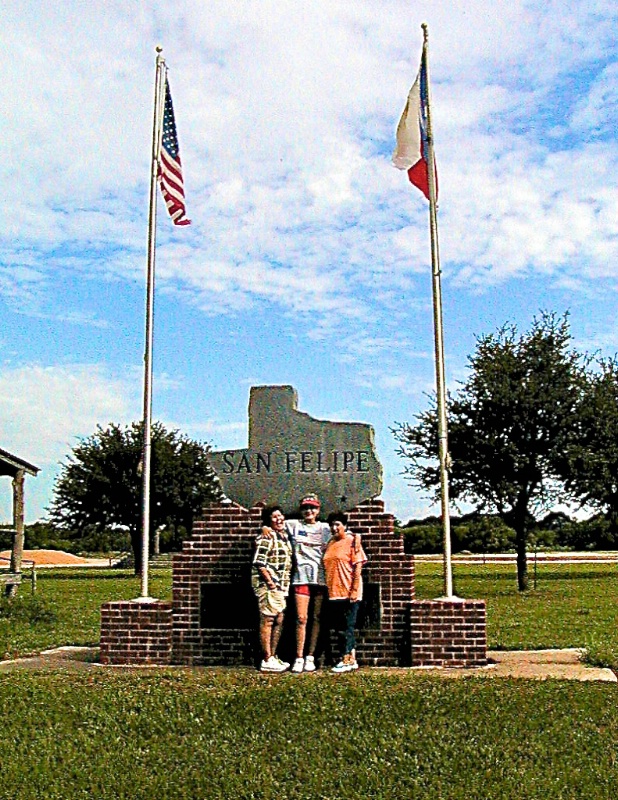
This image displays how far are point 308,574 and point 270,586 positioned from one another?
0.42m

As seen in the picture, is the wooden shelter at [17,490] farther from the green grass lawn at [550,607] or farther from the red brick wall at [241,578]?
the red brick wall at [241,578]

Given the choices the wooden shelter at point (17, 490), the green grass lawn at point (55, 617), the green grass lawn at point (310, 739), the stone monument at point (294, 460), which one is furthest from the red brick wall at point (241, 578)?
the wooden shelter at point (17, 490)

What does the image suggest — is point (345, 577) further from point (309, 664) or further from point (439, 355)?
point (439, 355)

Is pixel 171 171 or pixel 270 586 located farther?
pixel 171 171

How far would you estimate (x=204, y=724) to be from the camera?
872 cm

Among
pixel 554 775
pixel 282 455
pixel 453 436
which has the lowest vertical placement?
pixel 554 775

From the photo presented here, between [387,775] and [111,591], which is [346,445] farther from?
[111,591]

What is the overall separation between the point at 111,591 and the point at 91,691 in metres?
17.2

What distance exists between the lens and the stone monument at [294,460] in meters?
11.4

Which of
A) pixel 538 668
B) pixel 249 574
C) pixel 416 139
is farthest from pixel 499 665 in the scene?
pixel 416 139

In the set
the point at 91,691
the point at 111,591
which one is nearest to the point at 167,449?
the point at 111,591

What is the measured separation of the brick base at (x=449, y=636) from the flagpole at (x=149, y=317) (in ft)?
9.73

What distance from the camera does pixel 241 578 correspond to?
1127 cm

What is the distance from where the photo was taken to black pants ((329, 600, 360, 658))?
10656 mm
